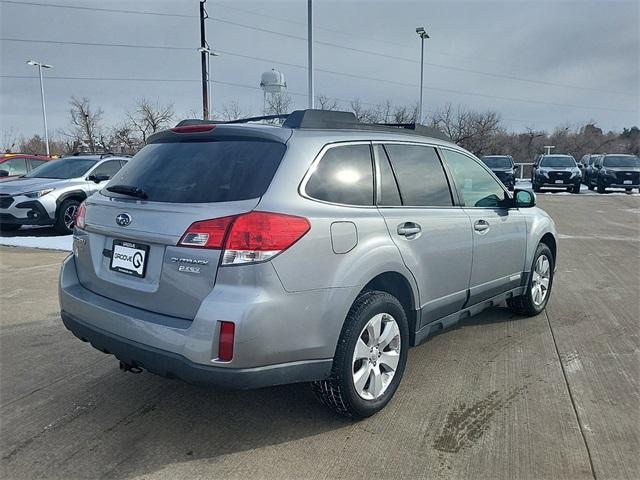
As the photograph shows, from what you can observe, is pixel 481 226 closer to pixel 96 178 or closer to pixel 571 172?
pixel 96 178

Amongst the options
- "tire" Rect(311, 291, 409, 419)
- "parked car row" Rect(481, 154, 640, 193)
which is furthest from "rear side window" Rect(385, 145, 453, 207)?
"parked car row" Rect(481, 154, 640, 193)

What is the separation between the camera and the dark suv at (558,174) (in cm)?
2377

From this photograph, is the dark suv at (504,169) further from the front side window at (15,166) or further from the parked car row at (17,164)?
the front side window at (15,166)

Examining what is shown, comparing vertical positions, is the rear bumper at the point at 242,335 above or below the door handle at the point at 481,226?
below

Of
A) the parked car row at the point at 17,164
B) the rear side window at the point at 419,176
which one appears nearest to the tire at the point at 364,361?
the rear side window at the point at 419,176

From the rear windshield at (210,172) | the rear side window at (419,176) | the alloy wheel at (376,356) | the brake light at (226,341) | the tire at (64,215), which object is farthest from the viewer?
the tire at (64,215)

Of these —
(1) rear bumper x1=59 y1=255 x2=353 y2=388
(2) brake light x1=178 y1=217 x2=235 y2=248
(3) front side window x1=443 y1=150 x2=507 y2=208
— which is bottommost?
(1) rear bumper x1=59 y1=255 x2=353 y2=388

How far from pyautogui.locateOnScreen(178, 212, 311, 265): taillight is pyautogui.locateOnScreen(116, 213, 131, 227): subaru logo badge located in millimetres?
461

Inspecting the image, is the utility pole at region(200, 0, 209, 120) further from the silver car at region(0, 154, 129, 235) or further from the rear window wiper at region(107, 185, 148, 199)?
the rear window wiper at region(107, 185, 148, 199)

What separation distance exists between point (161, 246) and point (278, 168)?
0.73 metres

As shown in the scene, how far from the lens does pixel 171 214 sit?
2.65 m

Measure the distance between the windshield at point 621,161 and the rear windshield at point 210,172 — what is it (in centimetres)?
2580

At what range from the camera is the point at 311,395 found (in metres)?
3.39

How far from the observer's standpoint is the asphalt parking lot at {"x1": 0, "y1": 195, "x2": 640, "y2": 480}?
8.59ft
